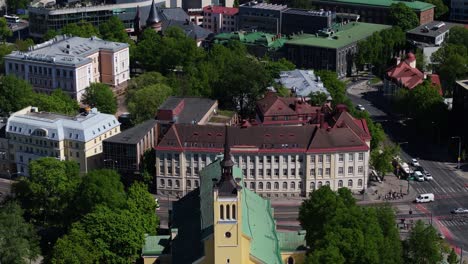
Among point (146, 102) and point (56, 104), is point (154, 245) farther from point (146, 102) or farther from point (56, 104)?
point (56, 104)

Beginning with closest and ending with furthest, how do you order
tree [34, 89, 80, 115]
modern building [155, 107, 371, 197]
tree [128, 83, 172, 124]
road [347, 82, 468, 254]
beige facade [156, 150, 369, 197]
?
road [347, 82, 468, 254] → modern building [155, 107, 371, 197] → beige facade [156, 150, 369, 197] → tree [34, 89, 80, 115] → tree [128, 83, 172, 124]

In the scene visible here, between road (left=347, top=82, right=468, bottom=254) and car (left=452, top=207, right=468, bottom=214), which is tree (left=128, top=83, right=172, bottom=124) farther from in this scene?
car (left=452, top=207, right=468, bottom=214)

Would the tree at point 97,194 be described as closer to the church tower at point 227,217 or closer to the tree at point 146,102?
the church tower at point 227,217

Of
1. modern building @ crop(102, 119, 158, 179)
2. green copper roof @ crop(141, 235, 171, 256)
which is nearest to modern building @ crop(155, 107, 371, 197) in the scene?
modern building @ crop(102, 119, 158, 179)

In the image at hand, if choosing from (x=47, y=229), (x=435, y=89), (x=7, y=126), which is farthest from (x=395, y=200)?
(x=7, y=126)

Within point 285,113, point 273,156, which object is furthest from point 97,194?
point 285,113

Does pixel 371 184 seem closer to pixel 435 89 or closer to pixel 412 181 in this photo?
pixel 412 181
